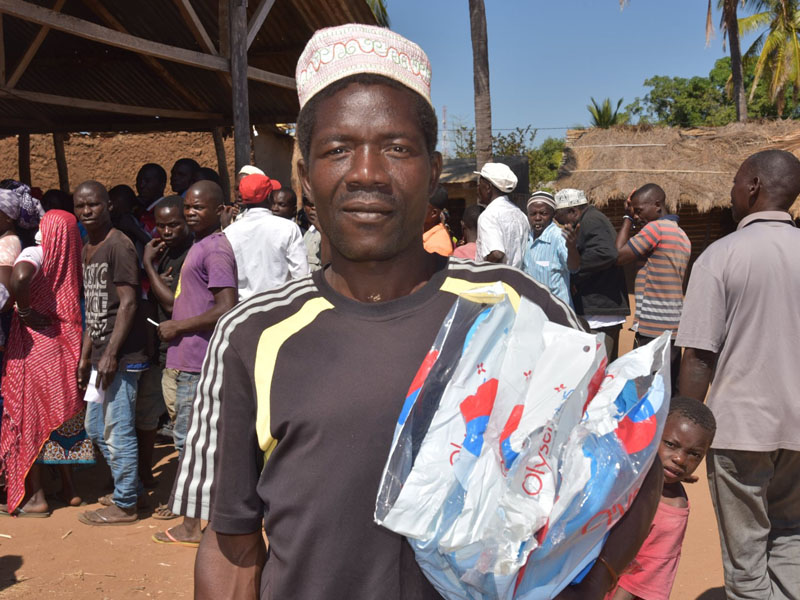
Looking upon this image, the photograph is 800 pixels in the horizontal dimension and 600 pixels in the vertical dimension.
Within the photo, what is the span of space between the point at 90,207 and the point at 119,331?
0.78 m

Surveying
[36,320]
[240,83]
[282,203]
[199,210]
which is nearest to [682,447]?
[199,210]

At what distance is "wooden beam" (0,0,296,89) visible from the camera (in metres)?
5.69

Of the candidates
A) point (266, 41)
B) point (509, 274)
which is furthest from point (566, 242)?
point (266, 41)

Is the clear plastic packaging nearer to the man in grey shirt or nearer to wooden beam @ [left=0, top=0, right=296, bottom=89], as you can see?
the man in grey shirt

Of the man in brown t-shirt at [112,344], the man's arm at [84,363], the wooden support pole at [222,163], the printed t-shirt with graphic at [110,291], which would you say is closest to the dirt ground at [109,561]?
the man in brown t-shirt at [112,344]

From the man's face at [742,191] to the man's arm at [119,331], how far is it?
A: 3355mm

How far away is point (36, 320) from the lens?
4.46 meters

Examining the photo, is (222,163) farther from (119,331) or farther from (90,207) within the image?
(119,331)

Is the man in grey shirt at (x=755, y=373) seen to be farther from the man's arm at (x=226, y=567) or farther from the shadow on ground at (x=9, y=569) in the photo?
the shadow on ground at (x=9, y=569)

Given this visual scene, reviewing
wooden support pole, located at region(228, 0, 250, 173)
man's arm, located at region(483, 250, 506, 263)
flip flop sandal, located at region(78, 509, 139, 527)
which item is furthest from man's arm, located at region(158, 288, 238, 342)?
wooden support pole, located at region(228, 0, 250, 173)

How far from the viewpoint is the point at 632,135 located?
14891mm

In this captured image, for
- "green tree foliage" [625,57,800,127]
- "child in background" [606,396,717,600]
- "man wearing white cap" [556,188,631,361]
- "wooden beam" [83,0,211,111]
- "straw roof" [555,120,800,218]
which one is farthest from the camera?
"green tree foliage" [625,57,800,127]

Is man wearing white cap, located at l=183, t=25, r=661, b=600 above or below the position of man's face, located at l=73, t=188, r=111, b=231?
below

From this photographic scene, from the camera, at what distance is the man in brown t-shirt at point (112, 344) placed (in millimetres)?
4301
